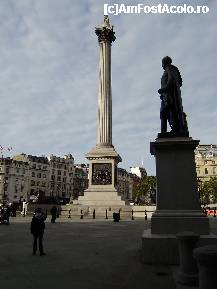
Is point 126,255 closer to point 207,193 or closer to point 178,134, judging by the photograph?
point 178,134

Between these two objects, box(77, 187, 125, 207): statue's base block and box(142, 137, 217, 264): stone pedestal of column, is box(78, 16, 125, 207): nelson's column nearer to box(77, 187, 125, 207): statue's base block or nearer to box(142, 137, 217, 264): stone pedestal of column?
box(77, 187, 125, 207): statue's base block

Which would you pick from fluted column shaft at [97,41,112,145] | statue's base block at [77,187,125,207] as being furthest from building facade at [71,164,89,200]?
statue's base block at [77,187,125,207]

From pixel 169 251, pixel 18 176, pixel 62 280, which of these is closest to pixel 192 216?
pixel 169 251

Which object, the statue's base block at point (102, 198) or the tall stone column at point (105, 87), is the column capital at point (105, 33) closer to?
the tall stone column at point (105, 87)

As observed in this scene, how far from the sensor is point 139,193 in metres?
94.2

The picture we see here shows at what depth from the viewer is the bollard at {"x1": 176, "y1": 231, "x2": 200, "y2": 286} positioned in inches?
268

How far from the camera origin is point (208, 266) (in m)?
5.06

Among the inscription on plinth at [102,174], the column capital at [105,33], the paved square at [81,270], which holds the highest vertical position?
the column capital at [105,33]

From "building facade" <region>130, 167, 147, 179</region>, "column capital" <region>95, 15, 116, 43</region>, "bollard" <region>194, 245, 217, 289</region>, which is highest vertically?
"column capital" <region>95, 15, 116, 43</region>

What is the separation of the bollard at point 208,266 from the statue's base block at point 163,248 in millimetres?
4046

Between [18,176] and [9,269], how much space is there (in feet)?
357

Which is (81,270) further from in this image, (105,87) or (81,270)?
(105,87)

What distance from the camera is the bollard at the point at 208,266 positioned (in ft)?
16.4

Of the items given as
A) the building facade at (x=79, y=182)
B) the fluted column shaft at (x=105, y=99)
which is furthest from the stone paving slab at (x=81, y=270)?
the building facade at (x=79, y=182)
